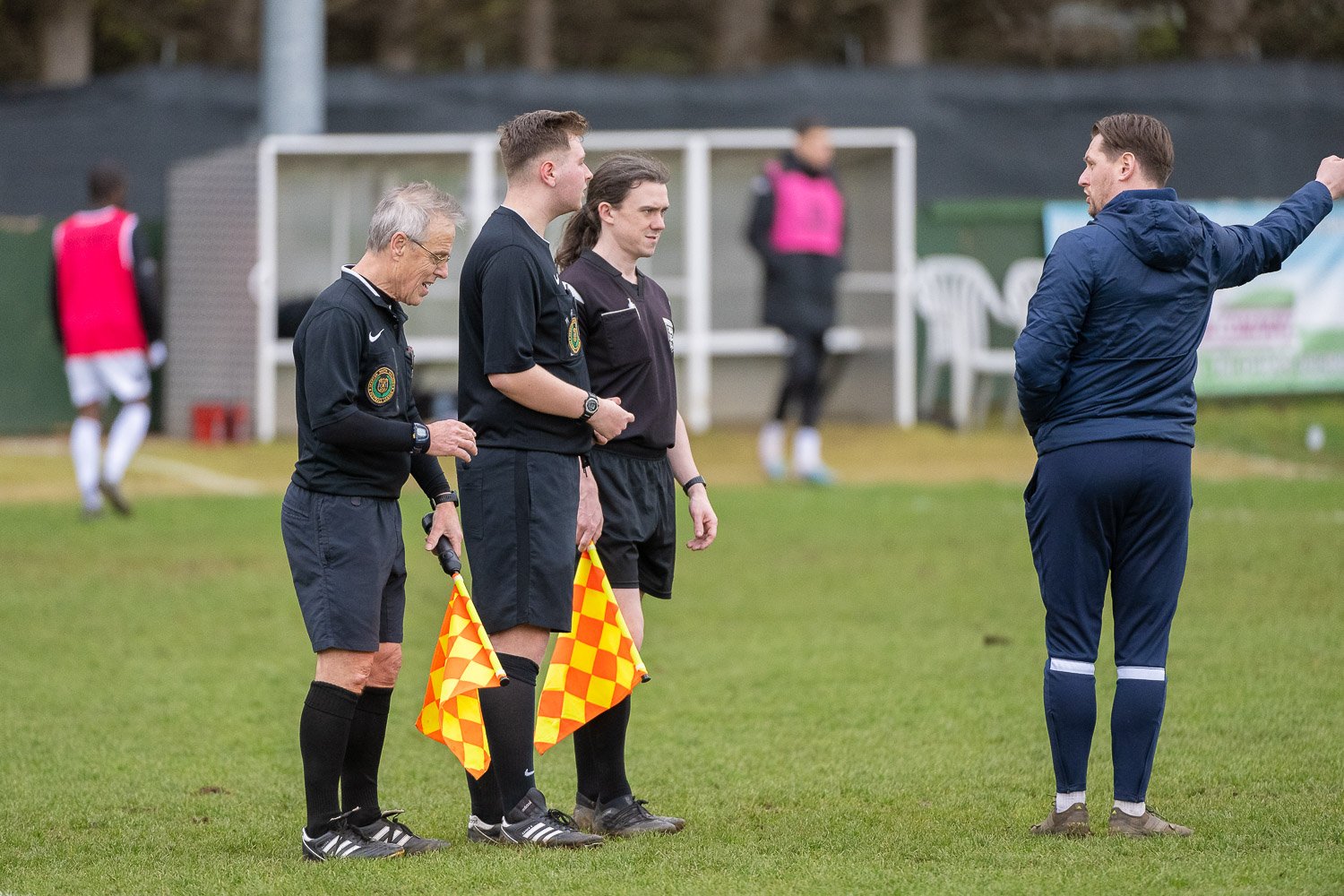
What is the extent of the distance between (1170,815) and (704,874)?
4.81 ft

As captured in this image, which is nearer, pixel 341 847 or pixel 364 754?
pixel 341 847

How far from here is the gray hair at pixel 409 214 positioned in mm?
4770

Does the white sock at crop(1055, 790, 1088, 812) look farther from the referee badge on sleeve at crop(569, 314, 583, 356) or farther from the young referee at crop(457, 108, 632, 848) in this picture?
the referee badge on sleeve at crop(569, 314, 583, 356)

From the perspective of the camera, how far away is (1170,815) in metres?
5.23

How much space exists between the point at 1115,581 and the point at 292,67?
12.5 m

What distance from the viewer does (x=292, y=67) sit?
16031 millimetres

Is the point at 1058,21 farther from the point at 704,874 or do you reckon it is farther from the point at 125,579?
the point at 704,874

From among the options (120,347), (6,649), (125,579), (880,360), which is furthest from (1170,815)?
(880,360)

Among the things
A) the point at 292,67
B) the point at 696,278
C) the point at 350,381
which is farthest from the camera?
the point at 696,278

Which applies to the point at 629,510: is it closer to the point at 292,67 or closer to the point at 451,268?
the point at 292,67

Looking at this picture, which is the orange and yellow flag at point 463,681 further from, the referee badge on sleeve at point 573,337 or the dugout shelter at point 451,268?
the dugout shelter at point 451,268

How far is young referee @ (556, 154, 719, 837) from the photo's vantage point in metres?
5.26

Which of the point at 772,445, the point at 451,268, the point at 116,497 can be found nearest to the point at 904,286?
the point at 772,445

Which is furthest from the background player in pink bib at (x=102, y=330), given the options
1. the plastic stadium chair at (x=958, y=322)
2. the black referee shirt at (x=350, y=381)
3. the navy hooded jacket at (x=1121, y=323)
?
the navy hooded jacket at (x=1121, y=323)
